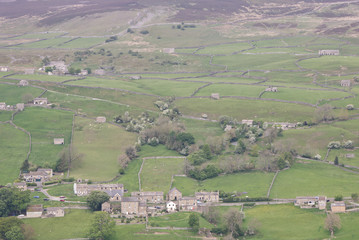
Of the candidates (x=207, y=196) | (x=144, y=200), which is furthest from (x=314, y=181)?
(x=144, y=200)


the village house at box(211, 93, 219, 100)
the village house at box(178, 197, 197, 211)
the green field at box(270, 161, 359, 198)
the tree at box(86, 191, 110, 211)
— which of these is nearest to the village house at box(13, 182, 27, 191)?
the tree at box(86, 191, 110, 211)

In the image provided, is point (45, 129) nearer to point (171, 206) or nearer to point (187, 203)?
point (171, 206)

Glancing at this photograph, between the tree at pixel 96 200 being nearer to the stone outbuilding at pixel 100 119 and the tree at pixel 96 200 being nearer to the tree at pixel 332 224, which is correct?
the tree at pixel 332 224

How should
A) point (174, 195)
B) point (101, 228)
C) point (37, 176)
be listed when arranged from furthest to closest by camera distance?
point (37, 176) < point (174, 195) < point (101, 228)

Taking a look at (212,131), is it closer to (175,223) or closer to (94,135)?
(94,135)

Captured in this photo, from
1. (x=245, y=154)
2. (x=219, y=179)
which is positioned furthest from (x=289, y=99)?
(x=219, y=179)

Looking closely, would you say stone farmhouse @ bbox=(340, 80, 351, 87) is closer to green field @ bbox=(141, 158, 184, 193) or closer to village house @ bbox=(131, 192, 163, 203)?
green field @ bbox=(141, 158, 184, 193)

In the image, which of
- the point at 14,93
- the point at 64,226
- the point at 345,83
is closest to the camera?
the point at 64,226
